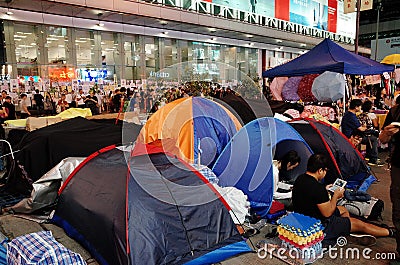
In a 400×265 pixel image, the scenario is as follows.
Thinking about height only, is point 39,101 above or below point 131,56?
below

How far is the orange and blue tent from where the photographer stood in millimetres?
4855

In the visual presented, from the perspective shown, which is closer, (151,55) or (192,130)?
(192,130)

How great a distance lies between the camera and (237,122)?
575cm

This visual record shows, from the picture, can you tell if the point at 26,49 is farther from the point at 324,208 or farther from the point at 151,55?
the point at 324,208

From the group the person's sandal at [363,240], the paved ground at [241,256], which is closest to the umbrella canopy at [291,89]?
the paved ground at [241,256]

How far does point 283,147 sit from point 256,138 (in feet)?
3.23

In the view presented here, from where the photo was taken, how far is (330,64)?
6.55 metres

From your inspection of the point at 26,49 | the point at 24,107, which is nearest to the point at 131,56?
the point at 26,49

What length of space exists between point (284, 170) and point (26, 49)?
439 inches

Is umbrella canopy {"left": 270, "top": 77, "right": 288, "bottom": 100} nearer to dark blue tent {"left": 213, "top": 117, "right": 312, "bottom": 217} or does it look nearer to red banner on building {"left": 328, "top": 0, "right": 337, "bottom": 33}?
dark blue tent {"left": 213, "top": 117, "right": 312, "bottom": 217}

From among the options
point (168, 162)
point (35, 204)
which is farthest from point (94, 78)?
point (168, 162)

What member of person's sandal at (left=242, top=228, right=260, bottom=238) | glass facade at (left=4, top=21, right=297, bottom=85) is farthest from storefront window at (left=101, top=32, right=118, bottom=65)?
person's sandal at (left=242, top=228, right=260, bottom=238)

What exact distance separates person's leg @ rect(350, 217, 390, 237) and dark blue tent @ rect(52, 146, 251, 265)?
1.14 metres

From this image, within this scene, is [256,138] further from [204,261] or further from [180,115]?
[204,261]
